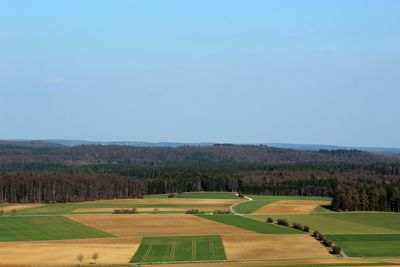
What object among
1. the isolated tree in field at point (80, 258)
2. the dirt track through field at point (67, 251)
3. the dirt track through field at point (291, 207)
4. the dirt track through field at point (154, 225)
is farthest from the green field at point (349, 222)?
the isolated tree in field at point (80, 258)

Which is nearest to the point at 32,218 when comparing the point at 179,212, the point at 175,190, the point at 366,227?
the point at 179,212

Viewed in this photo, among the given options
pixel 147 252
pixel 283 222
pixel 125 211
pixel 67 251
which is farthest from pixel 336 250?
pixel 125 211

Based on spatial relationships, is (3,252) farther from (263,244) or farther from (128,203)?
(128,203)

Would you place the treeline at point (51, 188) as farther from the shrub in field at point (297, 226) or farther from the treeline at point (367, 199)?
the shrub in field at point (297, 226)

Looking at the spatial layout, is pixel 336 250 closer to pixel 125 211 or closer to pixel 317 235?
pixel 317 235

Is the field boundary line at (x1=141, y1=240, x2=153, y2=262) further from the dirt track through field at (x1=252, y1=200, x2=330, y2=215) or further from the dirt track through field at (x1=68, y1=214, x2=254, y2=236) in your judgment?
the dirt track through field at (x1=252, y1=200, x2=330, y2=215)
